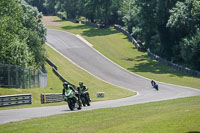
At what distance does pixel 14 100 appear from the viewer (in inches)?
1425

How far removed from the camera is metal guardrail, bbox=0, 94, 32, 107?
115 ft

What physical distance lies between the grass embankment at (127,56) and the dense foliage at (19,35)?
14.9 m

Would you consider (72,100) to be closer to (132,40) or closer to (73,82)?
(73,82)

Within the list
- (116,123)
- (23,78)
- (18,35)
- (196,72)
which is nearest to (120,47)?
(196,72)

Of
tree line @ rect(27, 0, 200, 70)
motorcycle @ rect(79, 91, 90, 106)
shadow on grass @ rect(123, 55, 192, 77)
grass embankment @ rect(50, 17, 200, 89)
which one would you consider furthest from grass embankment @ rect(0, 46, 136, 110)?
tree line @ rect(27, 0, 200, 70)

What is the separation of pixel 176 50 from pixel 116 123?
55.7 metres

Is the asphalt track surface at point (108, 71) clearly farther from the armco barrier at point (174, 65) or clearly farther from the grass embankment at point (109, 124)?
the grass embankment at point (109, 124)

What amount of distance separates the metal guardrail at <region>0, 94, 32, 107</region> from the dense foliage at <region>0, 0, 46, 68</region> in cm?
1358

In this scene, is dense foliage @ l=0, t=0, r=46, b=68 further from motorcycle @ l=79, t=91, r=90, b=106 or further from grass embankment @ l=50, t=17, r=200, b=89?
motorcycle @ l=79, t=91, r=90, b=106

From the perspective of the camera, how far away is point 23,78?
152 ft

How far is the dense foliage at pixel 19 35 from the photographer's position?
51.3 metres

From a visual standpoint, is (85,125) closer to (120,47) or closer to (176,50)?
(176,50)

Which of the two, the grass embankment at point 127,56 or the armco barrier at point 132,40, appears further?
the armco barrier at point 132,40

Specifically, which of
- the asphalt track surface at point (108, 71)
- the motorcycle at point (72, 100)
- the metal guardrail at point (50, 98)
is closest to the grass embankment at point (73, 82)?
the metal guardrail at point (50, 98)
